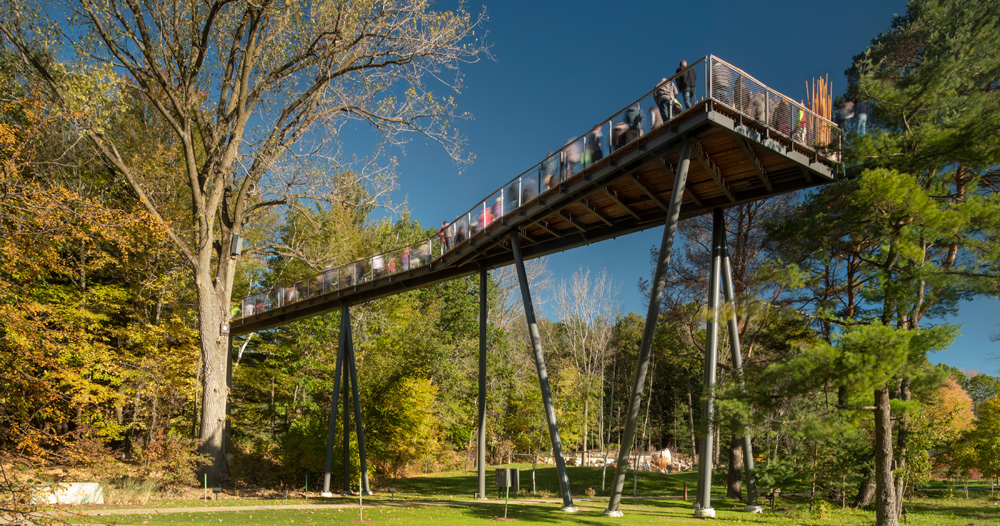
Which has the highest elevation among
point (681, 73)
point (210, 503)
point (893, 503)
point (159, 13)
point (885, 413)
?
point (159, 13)

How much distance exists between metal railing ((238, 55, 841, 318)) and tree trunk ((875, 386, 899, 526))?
5229 mm

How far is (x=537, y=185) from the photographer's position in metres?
15.5

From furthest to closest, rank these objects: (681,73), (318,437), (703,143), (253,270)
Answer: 1. (253,270)
2. (318,437)
3. (703,143)
4. (681,73)

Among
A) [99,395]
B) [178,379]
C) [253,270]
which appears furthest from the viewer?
[253,270]

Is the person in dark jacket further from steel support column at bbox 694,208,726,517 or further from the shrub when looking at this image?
the shrub

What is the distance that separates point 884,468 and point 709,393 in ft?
11.2

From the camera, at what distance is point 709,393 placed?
12031 mm

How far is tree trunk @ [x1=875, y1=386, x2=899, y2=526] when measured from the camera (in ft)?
35.5

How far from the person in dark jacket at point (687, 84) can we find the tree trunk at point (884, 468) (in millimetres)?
6689

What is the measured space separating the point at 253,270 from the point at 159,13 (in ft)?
54.8

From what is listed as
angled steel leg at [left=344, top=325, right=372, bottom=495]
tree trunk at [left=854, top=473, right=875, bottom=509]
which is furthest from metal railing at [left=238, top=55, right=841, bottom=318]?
tree trunk at [left=854, top=473, right=875, bottom=509]

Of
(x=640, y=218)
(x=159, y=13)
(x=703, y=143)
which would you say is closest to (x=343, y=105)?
(x=159, y=13)

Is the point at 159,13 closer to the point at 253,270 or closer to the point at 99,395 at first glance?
the point at 99,395

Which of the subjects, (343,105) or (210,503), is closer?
(210,503)
